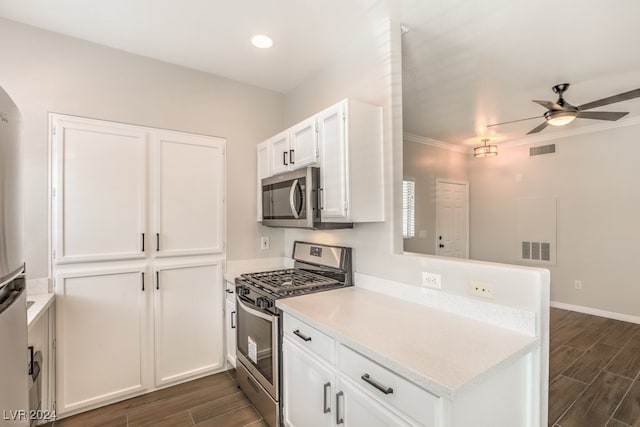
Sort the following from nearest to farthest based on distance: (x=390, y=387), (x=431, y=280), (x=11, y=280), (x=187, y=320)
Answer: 1. (x=11, y=280)
2. (x=390, y=387)
3. (x=431, y=280)
4. (x=187, y=320)

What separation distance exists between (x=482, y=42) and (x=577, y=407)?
283 cm

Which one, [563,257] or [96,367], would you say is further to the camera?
[563,257]

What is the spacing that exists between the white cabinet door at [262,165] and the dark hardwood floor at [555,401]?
1487 mm

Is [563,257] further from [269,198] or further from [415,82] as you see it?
[269,198]

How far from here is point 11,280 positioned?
857 mm

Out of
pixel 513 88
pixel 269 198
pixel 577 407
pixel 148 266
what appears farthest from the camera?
pixel 513 88

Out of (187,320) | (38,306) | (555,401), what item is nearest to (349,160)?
(187,320)

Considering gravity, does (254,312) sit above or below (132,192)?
below

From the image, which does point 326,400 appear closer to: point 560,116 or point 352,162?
point 352,162

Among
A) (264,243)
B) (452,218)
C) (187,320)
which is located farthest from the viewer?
(452,218)

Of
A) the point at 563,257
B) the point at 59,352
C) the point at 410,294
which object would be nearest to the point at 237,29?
the point at 410,294

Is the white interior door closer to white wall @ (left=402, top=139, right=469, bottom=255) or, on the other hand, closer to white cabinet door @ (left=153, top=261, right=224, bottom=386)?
white wall @ (left=402, top=139, right=469, bottom=255)

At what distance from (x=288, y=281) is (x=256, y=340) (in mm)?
459

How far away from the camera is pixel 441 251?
5.13 meters
